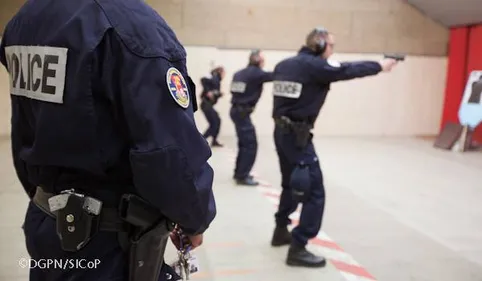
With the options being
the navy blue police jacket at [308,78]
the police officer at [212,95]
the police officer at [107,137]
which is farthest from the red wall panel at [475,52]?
the police officer at [107,137]

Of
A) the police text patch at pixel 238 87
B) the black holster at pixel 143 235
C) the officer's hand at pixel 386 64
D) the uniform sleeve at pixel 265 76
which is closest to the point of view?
the black holster at pixel 143 235

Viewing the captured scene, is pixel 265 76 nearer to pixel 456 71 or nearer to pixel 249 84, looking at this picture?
pixel 249 84

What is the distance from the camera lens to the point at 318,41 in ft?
11.6

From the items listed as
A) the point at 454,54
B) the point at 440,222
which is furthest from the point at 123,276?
the point at 454,54

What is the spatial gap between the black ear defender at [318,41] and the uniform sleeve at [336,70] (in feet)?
0.51

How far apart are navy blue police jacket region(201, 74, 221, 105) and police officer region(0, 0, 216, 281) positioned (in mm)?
7083

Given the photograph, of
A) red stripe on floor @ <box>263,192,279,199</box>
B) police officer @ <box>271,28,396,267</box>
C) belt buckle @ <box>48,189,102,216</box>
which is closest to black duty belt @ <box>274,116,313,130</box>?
police officer @ <box>271,28,396,267</box>

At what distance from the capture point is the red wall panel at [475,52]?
9.98 meters

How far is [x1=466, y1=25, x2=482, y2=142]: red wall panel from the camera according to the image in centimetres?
998

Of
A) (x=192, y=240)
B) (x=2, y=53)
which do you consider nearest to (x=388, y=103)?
(x=192, y=240)

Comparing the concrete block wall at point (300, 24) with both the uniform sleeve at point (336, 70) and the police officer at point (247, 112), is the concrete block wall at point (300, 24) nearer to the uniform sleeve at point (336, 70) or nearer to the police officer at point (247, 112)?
the police officer at point (247, 112)

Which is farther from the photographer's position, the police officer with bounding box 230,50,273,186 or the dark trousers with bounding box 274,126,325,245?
the police officer with bounding box 230,50,273,186

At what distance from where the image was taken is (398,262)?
364 centimetres

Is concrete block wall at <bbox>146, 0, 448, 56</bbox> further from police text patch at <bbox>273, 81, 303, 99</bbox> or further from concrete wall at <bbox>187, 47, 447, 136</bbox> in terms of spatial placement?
police text patch at <bbox>273, 81, 303, 99</bbox>
